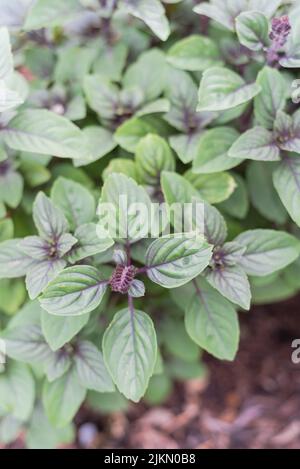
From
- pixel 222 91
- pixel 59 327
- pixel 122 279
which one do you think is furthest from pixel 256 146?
pixel 59 327

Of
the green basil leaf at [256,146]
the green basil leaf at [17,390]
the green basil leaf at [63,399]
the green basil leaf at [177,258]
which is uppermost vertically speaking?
the green basil leaf at [256,146]

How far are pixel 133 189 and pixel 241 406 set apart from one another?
0.98 metres

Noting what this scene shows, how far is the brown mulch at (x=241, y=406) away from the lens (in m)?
1.70

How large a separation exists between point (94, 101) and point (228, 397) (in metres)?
1.00

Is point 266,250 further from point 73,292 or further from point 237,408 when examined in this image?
point 237,408

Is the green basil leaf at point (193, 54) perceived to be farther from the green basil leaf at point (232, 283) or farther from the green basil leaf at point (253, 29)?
the green basil leaf at point (232, 283)

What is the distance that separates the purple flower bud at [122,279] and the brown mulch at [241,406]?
0.86m

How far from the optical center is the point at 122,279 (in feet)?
3.29

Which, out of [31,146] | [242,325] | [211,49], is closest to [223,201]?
[211,49]

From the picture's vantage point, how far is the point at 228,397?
1.81m

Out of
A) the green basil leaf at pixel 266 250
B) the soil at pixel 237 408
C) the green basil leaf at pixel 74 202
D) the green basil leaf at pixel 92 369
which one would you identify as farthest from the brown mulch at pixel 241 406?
the green basil leaf at pixel 74 202

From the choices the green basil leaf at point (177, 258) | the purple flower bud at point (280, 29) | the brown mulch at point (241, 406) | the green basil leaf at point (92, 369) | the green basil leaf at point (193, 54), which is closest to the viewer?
the green basil leaf at point (177, 258)

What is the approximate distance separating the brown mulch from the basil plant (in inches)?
12.6

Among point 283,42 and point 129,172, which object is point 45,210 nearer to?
point 129,172
